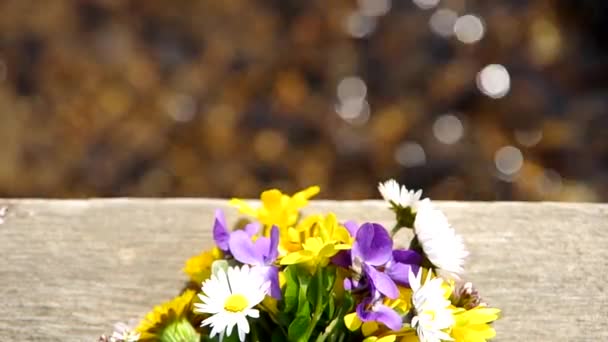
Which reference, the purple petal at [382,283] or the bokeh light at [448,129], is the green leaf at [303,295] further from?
the bokeh light at [448,129]

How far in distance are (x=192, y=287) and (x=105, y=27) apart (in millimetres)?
971

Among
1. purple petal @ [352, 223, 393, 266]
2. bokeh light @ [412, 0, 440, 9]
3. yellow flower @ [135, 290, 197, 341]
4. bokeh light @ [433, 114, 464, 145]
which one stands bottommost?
yellow flower @ [135, 290, 197, 341]

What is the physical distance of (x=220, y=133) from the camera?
5.41 ft

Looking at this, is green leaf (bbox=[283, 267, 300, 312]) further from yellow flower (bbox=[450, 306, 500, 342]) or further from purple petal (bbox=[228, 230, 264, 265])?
yellow flower (bbox=[450, 306, 500, 342])

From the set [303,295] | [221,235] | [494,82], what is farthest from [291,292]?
[494,82]

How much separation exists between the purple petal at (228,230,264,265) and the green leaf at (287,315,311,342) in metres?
0.07

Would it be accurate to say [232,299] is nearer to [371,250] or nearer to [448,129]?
[371,250]

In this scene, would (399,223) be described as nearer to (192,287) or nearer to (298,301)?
(298,301)

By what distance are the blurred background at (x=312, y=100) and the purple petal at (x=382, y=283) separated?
898mm

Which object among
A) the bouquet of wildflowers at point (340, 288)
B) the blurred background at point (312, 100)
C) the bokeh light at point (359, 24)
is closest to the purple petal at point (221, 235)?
the bouquet of wildflowers at point (340, 288)

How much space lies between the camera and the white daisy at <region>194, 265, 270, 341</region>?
69cm

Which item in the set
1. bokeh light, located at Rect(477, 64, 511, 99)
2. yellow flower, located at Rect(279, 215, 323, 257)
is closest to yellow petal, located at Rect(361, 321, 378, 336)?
yellow flower, located at Rect(279, 215, 323, 257)

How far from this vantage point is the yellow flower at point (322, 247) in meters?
0.71

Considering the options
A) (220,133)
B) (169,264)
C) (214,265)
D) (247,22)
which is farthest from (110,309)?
(247,22)
